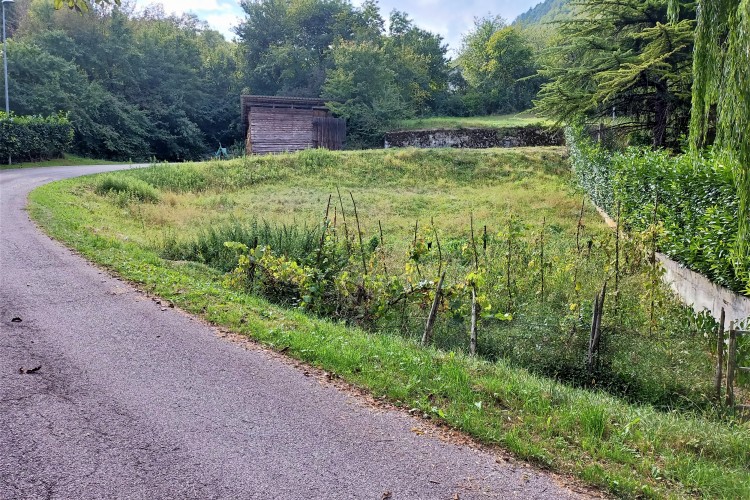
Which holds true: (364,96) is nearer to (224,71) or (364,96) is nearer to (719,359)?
(224,71)

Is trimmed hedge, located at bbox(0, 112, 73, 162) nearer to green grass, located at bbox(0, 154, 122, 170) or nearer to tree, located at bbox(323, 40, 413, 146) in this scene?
green grass, located at bbox(0, 154, 122, 170)

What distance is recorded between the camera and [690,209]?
8633 mm

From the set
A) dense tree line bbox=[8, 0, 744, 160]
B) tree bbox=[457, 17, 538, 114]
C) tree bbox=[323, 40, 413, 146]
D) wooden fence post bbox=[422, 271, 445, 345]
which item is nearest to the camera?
wooden fence post bbox=[422, 271, 445, 345]

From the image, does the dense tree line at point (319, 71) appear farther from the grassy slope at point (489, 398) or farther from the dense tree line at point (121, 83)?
the grassy slope at point (489, 398)

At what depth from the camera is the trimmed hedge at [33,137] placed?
26812 mm

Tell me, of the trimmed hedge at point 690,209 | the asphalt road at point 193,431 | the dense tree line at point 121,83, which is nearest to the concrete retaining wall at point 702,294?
the trimmed hedge at point 690,209

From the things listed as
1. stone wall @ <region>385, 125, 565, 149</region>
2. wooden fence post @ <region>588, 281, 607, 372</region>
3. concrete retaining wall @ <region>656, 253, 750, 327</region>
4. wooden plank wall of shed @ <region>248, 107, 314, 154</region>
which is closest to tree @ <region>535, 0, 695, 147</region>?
concrete retaining wall @ <region>656, 253, 750, 327</region>

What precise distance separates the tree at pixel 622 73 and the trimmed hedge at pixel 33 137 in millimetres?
25321

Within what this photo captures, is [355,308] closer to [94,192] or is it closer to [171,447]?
[171,447]

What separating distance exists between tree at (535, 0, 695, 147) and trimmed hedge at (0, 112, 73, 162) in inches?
997

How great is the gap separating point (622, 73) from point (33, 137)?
28.4 metres

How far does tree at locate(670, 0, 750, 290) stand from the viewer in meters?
4.68

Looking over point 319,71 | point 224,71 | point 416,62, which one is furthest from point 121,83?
point 416,62

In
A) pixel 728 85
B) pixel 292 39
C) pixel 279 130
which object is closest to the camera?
pixel 728 85
